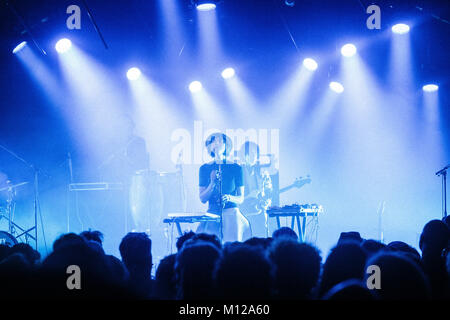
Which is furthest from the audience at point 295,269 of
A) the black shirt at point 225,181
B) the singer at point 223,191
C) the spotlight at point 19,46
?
the spotlight at point 19,46

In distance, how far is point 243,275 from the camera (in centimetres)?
223

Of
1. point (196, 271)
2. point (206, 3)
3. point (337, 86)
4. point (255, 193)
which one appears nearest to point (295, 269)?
point (196, 271)

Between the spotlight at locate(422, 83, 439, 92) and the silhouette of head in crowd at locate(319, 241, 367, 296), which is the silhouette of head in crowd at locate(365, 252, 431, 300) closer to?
the silhouette of head in crowd at locate(319, 241, 367, 296)

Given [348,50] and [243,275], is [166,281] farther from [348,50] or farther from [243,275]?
[348,50]

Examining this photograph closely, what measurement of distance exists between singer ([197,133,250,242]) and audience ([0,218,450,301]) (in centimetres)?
242

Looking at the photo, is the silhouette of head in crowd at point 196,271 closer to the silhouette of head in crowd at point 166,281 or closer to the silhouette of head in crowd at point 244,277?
the silhouette of head in crowd at point 244,277

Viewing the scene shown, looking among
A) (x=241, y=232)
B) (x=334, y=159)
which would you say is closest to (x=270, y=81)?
(x=334, y=159)

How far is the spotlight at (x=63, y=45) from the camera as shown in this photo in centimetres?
890

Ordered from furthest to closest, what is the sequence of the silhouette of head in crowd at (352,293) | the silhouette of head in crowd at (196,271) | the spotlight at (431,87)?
1. the spotlight at (431,87)
2. the silhouette of head in crowd at (196,271)
3. the silhouette of head in crowd at (352,293)

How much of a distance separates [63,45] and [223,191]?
5.09m

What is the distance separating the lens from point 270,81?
1041 centimetres

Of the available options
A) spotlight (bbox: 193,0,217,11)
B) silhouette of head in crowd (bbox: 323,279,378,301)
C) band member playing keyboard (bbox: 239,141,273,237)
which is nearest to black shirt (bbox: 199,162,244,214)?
band member playing keyboard (bbox: 239,141,273,237)

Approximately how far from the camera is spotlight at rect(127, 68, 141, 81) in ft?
32.0
